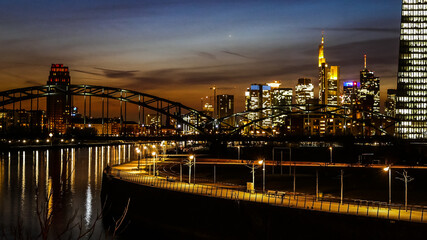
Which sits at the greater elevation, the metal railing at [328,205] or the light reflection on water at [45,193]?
the metal railing at [328,205]

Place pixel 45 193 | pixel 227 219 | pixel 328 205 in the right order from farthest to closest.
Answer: pixel 45 193
pixel 227 219
pixel 328 205

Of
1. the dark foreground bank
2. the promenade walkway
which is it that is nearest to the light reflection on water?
the dark foreground bank

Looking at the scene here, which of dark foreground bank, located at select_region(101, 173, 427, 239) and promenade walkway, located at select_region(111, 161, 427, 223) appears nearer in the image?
dark foreground bank, located at select_region(101, 173, 427, 239)

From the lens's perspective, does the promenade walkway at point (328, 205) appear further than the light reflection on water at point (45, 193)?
No

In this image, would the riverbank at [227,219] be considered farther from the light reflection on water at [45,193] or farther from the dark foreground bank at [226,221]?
the light reflection on water at [45,193]

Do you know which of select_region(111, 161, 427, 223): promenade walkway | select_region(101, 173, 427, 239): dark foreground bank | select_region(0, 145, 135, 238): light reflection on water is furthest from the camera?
select_region(0, 145, 135, 238): light reflection on water

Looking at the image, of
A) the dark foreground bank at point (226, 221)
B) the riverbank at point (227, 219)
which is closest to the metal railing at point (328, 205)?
the riverbank at point (227, 219)

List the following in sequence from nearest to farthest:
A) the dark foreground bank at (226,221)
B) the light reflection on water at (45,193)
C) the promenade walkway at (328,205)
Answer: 1. the dark foreground bank at (226,221)
2. the promenade walkway at (328,205)
3. the light reflection on water at (45,193)

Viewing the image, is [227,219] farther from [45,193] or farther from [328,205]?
[45,193]

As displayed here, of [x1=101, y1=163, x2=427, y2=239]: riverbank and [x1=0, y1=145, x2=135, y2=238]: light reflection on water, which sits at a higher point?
[x1=101, y1=163, x2=427, y2=239]: riverbank

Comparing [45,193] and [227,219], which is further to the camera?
[45,193]

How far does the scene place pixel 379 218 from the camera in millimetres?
28172

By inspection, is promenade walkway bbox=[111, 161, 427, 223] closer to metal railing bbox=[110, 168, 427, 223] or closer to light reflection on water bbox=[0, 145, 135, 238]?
metal railing bbox=[110, 168, 427, 223]

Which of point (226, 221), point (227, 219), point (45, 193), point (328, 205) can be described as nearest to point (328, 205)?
point (328, 205)
